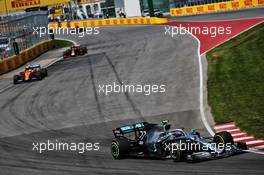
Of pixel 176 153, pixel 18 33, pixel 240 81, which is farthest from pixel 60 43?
pixel 176 153

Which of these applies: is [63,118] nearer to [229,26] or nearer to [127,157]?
[127,157]

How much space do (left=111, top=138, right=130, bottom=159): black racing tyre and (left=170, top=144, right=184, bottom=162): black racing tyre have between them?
1.93 meters

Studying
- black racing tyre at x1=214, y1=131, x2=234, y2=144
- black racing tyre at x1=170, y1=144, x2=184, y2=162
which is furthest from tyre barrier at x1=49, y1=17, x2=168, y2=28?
black racing tyre at x1=170, y1=144, x2=184, y2=162

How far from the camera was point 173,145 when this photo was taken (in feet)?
57.0

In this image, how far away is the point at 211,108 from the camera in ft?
82.1

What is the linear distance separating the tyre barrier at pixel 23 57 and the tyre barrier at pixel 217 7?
22308mm

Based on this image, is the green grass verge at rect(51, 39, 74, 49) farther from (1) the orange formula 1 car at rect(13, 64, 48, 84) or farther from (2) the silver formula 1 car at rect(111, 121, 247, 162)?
(2) the silver formula 1 car at rect(111, 121, 247, 162)

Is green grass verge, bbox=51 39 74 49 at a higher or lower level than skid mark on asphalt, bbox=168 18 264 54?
lower

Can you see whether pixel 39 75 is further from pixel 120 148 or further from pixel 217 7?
pixel 217 7

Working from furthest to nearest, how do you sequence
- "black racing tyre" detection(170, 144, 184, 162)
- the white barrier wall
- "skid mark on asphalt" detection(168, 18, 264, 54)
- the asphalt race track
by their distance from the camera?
1. the white barrier wall
2. "skid mark on asphalt" detection(168, 18, 264, 54)
3. the asphalt race track
4. "black racing tyre" detection(170, 144, 184, 162)

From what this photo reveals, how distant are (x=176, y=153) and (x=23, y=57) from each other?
119ft

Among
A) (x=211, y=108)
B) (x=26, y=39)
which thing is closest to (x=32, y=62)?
(x=26, y=39)

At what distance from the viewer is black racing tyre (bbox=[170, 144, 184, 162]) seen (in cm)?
1698

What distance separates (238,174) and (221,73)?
15.9 m
